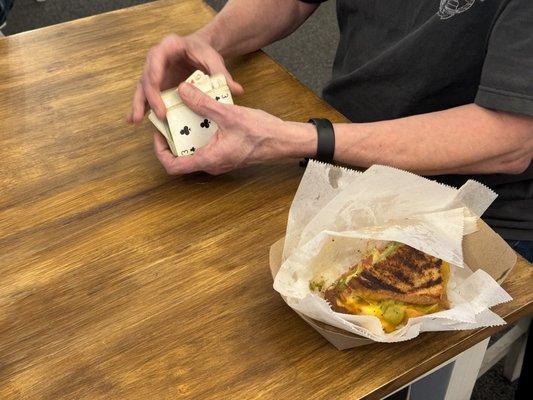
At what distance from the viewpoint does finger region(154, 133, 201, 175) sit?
1.02 meters

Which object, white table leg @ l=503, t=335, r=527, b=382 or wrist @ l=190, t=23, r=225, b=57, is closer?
wrist @ l=190, t=23, r=225, b=57

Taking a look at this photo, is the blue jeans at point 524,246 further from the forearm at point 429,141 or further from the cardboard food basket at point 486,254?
the cardboard food basket at point 486,254

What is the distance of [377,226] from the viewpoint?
87cm

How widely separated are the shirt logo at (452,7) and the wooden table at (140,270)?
22cm

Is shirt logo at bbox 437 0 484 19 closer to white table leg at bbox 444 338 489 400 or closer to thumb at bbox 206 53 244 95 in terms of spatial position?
thumb at bbox 206 53 244 95

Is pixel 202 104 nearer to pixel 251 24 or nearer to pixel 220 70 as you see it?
pixel 220 70

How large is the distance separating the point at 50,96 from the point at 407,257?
68 centimetres

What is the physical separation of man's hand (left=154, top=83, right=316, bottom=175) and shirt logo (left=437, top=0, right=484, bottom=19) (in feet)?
0.93

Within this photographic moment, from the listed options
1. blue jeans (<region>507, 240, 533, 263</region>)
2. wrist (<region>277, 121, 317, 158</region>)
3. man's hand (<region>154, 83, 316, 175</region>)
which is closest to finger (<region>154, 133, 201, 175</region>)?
man's hand (<region>154, 83, 316, 175</region>)

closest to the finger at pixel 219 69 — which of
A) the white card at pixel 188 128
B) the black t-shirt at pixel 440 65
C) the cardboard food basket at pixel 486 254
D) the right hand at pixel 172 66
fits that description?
the right hand at pixel 172 66

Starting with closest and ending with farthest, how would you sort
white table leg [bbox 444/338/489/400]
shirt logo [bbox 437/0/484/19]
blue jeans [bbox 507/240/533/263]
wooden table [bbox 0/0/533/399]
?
wooden table [bbox 0/0/533/399], white table leg [bbox 444/338/489/400], shirt logo [bbox 437/0/484/19], blue jeans [bbox 507/240/533/263]

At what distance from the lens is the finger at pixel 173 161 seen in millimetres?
1020

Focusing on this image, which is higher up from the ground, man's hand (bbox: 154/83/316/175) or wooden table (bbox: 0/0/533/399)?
man's hand (bbox: 154/83/316/175)

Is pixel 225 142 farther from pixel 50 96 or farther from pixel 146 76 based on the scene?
pixel 50 96
